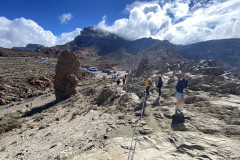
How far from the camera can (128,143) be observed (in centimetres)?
471

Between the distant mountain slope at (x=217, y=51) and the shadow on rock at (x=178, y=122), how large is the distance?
13486 cm

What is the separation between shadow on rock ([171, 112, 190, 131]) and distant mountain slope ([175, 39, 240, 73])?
135 m

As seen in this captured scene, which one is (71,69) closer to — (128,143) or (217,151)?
(128,143)

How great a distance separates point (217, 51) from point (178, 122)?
160 meters

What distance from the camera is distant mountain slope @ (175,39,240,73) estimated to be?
116825 mm

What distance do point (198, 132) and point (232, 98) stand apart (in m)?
4.28

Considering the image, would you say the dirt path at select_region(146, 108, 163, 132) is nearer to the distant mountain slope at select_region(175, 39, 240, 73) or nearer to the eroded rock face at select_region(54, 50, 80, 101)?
the eroded rock face at select_region(54, 50, 80, 101)

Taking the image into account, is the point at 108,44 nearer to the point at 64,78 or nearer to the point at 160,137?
the point at 64,78

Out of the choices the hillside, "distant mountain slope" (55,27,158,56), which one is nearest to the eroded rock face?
the hillside

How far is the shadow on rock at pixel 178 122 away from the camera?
5.06 metres

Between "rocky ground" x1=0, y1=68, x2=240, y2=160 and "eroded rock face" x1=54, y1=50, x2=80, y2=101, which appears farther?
"eroded rock face" x1=54, y1=50, x2=80, y2=101

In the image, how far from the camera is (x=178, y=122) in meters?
5.56

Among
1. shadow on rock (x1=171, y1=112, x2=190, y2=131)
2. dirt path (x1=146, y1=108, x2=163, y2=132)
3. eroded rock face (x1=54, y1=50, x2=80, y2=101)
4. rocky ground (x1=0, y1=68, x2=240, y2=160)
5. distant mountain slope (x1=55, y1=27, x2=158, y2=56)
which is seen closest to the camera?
rocky ground (x1=0, y1=68, x2=240, y2=160)

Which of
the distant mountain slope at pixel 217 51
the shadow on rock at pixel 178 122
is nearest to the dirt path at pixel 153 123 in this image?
the shadow on rock at pixel 178 122
